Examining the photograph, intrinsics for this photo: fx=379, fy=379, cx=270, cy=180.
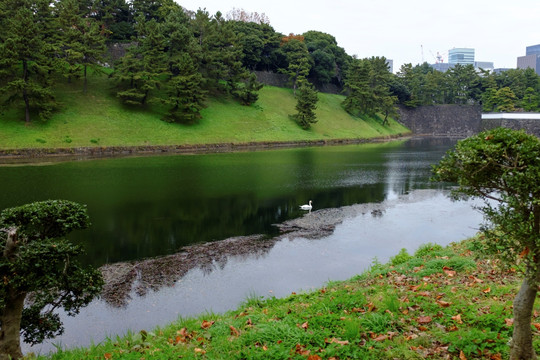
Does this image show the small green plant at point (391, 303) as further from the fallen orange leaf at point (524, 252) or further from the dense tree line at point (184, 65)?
the dense tree line at point (184, 65)

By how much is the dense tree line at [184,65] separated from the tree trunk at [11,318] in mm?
42172

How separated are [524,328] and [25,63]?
166 ft

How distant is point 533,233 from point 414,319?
2.59 m

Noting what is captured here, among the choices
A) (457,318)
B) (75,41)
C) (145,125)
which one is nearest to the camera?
(457,318)

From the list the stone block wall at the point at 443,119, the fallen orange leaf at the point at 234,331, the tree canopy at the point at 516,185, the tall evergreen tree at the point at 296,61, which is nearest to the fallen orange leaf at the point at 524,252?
the tree canopy at the point at 516,185

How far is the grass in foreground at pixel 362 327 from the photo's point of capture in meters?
5.38

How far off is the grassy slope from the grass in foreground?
124ft

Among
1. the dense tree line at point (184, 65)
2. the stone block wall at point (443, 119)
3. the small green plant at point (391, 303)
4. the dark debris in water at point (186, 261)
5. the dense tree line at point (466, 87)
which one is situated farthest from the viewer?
the stone block wall at point (443, 119)

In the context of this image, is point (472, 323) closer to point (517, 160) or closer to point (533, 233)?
point (533, 233)

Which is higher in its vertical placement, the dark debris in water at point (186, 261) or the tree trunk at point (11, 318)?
the tree trunk at point (11, 318)

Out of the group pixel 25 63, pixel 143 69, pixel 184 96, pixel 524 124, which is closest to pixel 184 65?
pixel 184 96

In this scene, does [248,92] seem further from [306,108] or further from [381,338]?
[381,338]

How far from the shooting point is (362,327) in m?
6.05

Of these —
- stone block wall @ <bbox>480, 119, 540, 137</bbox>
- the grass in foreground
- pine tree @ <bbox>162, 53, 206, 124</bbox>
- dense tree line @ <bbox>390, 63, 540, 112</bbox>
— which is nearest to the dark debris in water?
the grass in foreground
